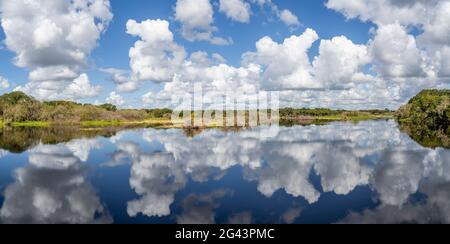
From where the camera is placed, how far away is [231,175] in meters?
26.6

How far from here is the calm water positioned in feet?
55.3

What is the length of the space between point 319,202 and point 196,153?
2067cm

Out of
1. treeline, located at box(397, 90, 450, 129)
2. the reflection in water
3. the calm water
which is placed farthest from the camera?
treeline, located at box(397, 90, 450, 129)

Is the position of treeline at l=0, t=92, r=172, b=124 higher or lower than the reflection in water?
higher

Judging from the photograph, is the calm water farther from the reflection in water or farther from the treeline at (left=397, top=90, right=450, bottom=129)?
the treeline at (left=397, top=90, right=450, bottom=129)

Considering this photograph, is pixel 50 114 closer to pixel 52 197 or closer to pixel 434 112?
pixel 434 112

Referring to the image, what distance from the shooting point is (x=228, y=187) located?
22656 millimetres

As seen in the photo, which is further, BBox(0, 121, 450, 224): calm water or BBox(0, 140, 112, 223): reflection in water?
BBox(0, 121, 450, 224): calm water

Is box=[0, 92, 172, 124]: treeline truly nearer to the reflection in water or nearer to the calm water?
the calm water

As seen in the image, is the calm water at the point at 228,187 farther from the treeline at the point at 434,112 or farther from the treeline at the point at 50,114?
the treeline at the point at 50,114

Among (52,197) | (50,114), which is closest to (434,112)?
(52,197)

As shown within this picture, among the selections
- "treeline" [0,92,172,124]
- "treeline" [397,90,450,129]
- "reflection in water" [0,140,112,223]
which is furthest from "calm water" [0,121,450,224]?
"treeline" [0,92,172,124]

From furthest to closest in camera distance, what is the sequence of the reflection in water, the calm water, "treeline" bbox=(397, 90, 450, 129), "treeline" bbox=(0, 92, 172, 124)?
1. "treeline" bbox=(0, 92, 172, 124)
2. "treeline" bbox=(397, 90, 450, 129)
3. the calm water
4. the reflection in water

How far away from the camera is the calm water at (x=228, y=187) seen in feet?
55.3
